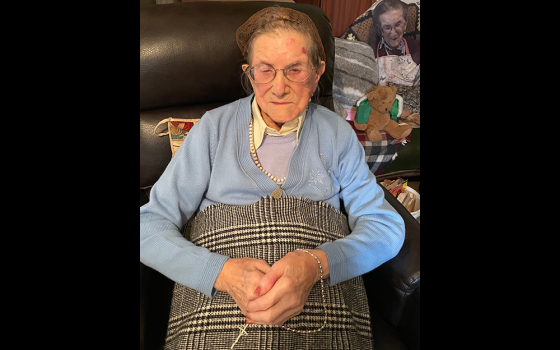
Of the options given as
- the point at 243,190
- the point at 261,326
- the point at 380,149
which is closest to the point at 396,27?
the point at 380,149

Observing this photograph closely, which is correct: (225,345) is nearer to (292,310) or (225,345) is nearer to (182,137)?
(292,310)

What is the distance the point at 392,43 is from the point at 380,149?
803 mm

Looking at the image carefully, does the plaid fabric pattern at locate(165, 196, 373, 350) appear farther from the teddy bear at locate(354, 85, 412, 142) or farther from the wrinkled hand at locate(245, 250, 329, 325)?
the teddy bear at locate(354, 85, 412, 142)

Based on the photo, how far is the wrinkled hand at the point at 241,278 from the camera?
83 cm

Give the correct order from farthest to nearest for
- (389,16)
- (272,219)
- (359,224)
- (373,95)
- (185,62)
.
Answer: (389,16) < (373,95) < (185,62) < (359,224) < (272,219)

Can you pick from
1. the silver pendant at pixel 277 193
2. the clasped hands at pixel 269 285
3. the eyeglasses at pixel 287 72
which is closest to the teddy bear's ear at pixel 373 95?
the eyeglasses at pixel 287 72

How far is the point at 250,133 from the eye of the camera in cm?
111

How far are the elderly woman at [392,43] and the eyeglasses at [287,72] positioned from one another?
4.34 ft

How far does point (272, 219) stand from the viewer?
0.97m

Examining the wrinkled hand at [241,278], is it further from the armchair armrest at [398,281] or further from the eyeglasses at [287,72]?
the eyeglasses at [287,72]

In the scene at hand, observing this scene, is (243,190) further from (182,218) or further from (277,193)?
(182,218)

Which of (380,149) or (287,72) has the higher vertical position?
(287,72)

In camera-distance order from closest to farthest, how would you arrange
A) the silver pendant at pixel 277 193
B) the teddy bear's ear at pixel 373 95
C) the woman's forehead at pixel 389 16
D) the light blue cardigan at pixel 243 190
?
the light blue cardigan at pixel 243 190 → the silver pendant at pixel 277 193 → the teddy bear's ear at pixel 373 95 → the woman's forehead at pixel 389 16

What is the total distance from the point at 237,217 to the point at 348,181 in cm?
42
